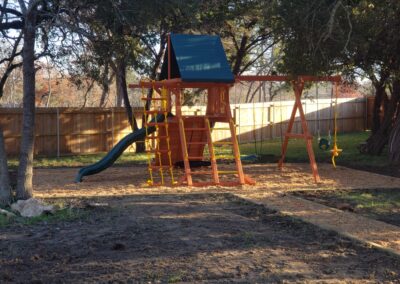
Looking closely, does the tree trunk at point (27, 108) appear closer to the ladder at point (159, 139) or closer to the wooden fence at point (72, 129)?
the ladder at point (159, 139)

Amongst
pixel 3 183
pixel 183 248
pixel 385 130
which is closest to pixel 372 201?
pixel 183 248

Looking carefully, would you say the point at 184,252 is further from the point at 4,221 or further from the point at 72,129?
the point at 72,129

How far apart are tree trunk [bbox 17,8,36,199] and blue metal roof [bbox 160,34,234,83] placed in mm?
3901

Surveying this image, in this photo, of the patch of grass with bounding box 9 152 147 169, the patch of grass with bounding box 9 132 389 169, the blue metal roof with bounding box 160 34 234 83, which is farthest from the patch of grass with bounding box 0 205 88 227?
the patch of grass with bounding box 9 152 147 169

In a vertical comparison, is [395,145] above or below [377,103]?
below

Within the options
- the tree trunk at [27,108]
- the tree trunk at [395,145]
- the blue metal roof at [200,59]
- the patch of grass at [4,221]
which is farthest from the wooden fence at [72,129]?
the patch of grass at [4,221]

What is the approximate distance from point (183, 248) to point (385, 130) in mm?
13657

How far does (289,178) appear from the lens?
14.4 meters

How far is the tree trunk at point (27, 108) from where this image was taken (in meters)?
9.75

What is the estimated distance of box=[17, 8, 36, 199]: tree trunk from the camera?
9750 mm

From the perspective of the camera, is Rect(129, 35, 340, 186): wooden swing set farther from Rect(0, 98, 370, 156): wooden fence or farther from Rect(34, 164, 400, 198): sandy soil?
Rect(0, 98, 370, 156): wooden fence

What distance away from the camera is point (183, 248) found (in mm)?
6934

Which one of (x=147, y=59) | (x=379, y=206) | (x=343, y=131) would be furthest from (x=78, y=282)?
(x=343, y=131)

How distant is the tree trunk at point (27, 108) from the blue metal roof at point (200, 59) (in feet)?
12.8
